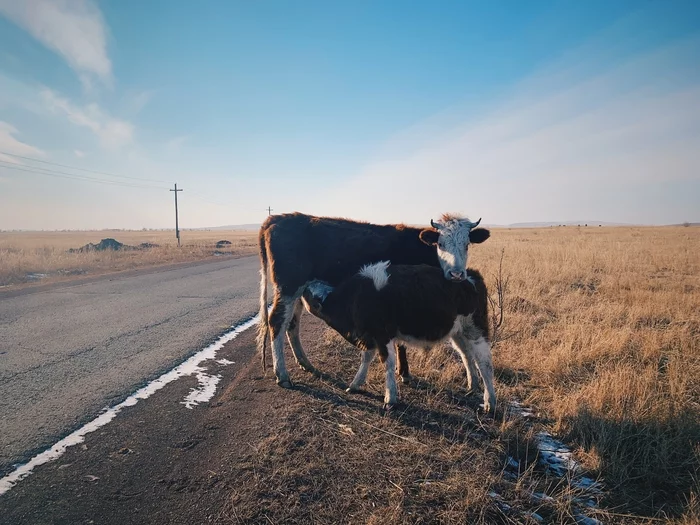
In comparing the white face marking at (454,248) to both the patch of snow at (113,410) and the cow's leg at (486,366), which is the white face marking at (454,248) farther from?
the patch of snow at (113,410)

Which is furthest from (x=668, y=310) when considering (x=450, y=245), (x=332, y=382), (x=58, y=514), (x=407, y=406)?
(x=58, y=514)

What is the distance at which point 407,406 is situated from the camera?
441cm

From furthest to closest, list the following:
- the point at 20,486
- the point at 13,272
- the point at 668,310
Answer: the point at 13,272
the point at 668,310
the point at 20,486

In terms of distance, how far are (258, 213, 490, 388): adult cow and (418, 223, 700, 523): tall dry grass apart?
1980 mm

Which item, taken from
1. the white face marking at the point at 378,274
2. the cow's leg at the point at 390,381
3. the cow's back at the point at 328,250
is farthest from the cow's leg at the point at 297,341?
the cow's leg at the point at 390,381

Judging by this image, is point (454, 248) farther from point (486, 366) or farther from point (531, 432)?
point (531, 432)

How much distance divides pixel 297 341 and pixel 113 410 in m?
2.53

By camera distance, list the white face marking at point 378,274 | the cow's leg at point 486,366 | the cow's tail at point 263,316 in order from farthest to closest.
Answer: the cow's tail at point 263,316
the white face marking at point 378,274
the cow's leg at point 486,366

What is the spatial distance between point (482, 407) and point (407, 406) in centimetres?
88

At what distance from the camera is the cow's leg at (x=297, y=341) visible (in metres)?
5.76

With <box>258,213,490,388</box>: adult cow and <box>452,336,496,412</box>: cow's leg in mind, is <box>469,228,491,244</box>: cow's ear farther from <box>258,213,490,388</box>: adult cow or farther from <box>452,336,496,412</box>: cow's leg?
<box>452,336,496,412</box>: cow's leg

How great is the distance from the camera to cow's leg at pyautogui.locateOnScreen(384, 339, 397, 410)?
4.41 metres

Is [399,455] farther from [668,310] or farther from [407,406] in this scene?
[668,310]

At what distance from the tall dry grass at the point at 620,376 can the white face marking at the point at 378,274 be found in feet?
5.75
